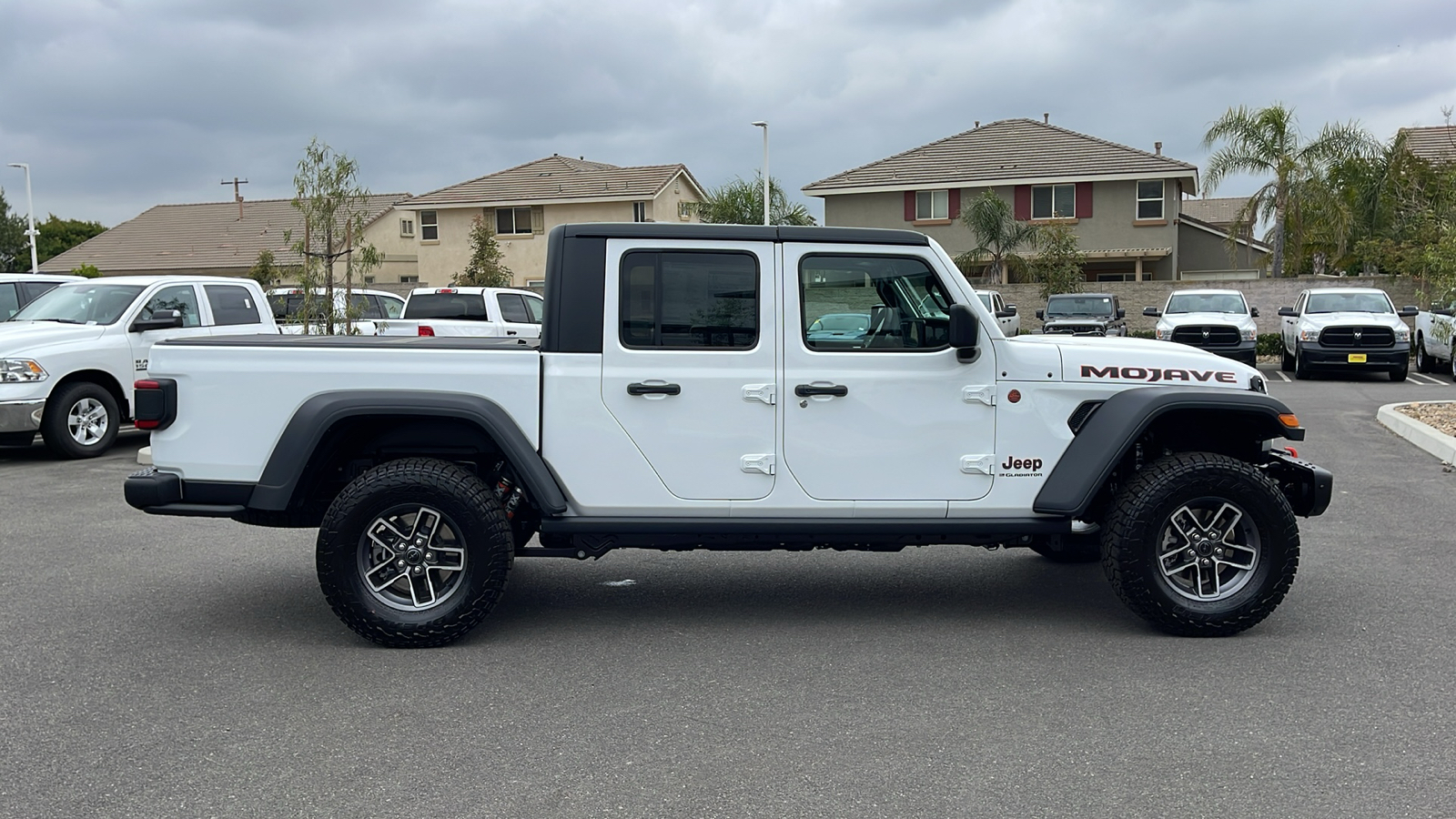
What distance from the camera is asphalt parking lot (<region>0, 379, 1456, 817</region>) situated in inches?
159

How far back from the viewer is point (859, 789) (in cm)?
405

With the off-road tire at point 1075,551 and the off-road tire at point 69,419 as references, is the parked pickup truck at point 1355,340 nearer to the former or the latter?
the off-road tire at point 1075,551

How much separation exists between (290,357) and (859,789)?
337cm

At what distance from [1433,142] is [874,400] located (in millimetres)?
44249

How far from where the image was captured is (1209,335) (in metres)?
22.2

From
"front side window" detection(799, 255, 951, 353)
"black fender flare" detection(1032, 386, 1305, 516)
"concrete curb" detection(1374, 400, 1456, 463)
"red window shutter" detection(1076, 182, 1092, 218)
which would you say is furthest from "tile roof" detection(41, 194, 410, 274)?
"black fender flare" detection(1032, 386, 1305, 516)

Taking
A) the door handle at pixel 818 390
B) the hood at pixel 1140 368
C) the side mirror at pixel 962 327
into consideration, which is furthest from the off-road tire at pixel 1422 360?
the door handle at pixel 818 390

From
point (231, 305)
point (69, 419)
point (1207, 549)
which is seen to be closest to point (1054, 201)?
point (231, 305)

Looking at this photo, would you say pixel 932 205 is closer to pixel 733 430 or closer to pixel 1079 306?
pixel 1079 306

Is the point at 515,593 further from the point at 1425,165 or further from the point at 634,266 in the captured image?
the point at 1425,165

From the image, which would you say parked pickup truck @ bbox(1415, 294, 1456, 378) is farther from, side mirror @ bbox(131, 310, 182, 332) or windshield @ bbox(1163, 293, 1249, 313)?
side mirror @ bbox(131, 310, 182, 332)

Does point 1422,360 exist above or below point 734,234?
below

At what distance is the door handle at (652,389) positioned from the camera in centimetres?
568

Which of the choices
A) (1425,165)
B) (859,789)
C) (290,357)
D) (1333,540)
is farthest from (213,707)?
(1425,165)
